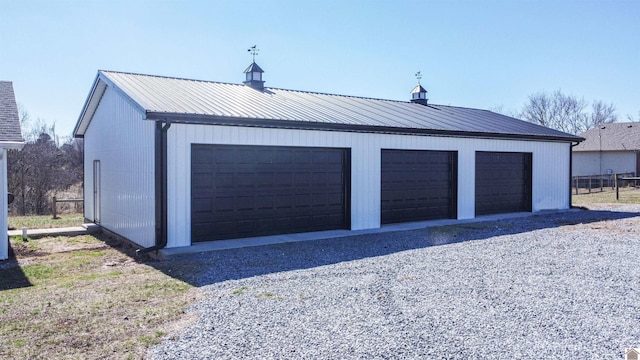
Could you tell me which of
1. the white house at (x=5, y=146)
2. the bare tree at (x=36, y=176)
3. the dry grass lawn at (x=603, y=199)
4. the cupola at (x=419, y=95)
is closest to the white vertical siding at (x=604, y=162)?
the dry grass lawn at (x=603, y=199)

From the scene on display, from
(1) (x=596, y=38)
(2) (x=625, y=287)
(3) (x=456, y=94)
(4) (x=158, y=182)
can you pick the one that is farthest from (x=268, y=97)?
(3) (x=456, y=94)

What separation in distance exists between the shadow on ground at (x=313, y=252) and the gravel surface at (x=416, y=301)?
0.04 meters

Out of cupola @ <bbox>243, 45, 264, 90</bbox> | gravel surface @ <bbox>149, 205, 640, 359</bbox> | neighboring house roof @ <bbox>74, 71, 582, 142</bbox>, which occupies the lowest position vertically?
gravel surface @ <bbox>149, 205, 640, 359</bbox>

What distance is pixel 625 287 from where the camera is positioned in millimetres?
5910

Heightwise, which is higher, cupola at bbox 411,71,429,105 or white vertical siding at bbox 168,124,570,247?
cupola at bbox 411,71,429,105

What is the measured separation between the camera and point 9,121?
29.5 ft

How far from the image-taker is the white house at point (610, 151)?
106 feet

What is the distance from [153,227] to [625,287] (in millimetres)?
7382

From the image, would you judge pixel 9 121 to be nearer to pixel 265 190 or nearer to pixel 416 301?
pixel 265 190

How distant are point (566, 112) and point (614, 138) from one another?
1563cm

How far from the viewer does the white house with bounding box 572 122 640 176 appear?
32266mm

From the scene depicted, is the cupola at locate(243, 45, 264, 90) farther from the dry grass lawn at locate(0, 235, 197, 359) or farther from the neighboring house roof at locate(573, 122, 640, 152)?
the neighboring house roof at locate(573, 122, 640, 152)

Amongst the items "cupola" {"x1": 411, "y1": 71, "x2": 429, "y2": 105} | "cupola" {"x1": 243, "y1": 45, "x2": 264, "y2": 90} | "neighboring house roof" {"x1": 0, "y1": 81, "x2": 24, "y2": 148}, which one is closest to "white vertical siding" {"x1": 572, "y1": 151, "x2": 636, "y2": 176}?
"cupola" {"x1": 411, "y1": 71, "x2": 429, "y2": 105}

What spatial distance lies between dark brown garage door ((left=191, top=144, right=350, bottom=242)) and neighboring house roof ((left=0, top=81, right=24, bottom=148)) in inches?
117
